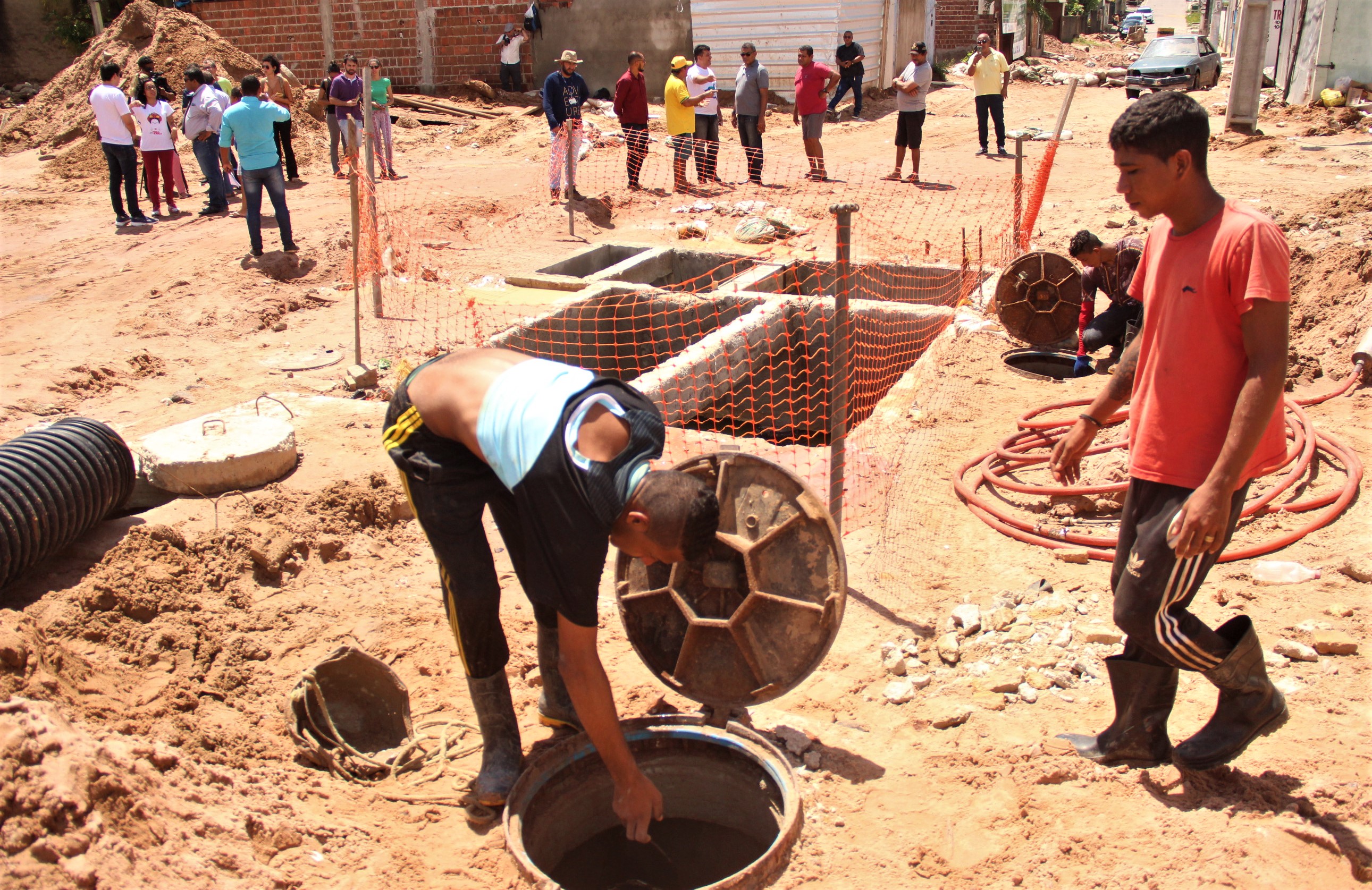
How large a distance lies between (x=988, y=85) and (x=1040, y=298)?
8074 mm

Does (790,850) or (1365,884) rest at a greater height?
(1365,884)

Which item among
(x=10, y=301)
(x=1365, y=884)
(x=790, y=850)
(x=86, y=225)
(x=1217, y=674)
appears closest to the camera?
(x=1365, y=884)

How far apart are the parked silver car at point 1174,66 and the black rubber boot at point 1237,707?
2129 cm

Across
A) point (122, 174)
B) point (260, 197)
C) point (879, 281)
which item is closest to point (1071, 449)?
point (879, 281)

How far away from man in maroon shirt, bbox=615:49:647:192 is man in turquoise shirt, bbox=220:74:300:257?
453 cm

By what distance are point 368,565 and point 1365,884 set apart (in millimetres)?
3910

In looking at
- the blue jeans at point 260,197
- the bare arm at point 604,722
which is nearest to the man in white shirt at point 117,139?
the blue jeans at point 260,197

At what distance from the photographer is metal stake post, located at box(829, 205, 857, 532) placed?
419cm

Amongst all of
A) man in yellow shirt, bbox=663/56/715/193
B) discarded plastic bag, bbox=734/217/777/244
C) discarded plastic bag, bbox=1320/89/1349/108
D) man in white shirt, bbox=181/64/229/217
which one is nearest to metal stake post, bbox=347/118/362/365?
discarded plastic bag, bbox=734/217/777/244

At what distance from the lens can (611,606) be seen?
171 inches

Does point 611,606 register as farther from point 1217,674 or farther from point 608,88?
point 608,88

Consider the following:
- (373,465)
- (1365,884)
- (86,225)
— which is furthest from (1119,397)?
(86,225)

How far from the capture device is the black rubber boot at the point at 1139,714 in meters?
2.81

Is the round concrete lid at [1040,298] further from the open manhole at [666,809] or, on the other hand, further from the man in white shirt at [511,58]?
the man in white shirt at [511,58]
